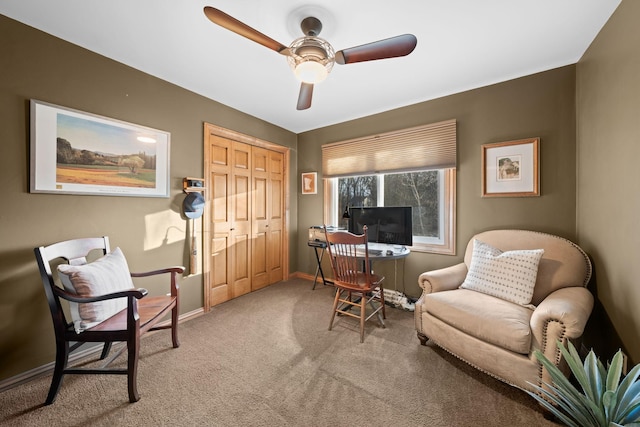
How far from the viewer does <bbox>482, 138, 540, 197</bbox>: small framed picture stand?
2.32 meters

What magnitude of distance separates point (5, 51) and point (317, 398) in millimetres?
3120

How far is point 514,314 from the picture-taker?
1.63 metres

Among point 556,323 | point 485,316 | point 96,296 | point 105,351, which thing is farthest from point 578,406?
point 105,351

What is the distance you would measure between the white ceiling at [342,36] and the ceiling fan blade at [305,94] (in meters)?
0.34

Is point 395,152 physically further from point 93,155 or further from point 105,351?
point 105,351

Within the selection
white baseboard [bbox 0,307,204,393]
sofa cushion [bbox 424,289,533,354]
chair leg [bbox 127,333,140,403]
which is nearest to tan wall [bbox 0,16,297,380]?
white baseboard [bbox 0,307,204,393]

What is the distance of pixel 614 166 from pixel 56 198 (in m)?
4.01

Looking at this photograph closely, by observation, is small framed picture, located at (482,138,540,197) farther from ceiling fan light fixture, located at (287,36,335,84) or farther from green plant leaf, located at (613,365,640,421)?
ceiling fan light fixture, located at (287,36,335,84)

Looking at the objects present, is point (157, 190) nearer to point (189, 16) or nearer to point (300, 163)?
point (189, 16)

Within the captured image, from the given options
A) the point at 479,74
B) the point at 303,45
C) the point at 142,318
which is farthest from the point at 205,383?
the point at 479,74

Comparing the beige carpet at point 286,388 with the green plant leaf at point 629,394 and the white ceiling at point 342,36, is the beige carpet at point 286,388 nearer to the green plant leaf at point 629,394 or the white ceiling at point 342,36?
the green plant leaf at point 629,394

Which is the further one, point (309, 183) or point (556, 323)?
point (309, 183)

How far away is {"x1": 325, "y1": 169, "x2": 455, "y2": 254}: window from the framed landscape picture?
243 cm

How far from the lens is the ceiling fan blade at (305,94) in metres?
1.96
